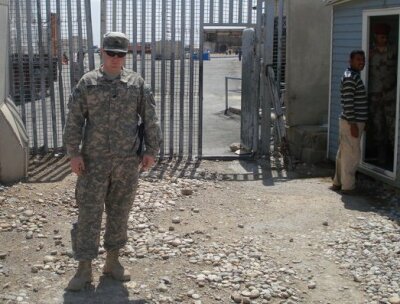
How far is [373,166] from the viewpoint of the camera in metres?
7.41

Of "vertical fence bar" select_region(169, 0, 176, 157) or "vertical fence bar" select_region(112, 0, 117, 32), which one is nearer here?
"vertical fence bar" select_region(112, 0, 117, 32)

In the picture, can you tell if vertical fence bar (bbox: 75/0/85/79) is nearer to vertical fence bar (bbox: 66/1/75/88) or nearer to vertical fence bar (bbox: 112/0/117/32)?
vertical fence bar (bbox: 66/1/75/88)

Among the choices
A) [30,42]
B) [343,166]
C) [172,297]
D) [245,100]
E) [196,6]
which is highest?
[196,6]

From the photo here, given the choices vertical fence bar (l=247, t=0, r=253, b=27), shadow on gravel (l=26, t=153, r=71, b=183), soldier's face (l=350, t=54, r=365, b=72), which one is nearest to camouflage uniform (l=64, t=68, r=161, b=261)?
shadow on gravel (l=26, t=153, r=71, b=183)

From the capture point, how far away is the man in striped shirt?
21.8ft

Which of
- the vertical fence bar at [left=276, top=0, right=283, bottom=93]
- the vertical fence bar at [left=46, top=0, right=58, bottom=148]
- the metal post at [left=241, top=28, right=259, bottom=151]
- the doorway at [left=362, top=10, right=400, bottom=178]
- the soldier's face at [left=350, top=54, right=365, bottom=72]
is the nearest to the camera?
the soldier's face at [left=350, top=54, right=365, bottom=72]

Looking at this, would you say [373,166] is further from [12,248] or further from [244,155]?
[12,248]

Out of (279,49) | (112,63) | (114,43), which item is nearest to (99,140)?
(112,63)

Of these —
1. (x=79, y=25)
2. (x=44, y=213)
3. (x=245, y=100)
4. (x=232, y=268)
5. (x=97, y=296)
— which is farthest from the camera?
(x=245, y=100)

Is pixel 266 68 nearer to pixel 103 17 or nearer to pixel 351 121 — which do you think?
pixel 351 121

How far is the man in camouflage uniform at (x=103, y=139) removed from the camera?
417 cm

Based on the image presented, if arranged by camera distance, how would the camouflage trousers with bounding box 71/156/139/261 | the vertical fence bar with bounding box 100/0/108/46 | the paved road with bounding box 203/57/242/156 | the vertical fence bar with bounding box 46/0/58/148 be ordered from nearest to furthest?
the camouflage trousers with bounding box 71/156/139/261 → the vertical fence bar with bounding box 100/0/108/46 → the vertical fence bar with bounding box 46/0/58/148 → the paved road with bounding box 203/57/242/156

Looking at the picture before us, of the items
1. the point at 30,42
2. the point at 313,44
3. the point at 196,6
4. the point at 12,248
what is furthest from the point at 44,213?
the point at 313,44

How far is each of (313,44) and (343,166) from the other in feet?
9.15
